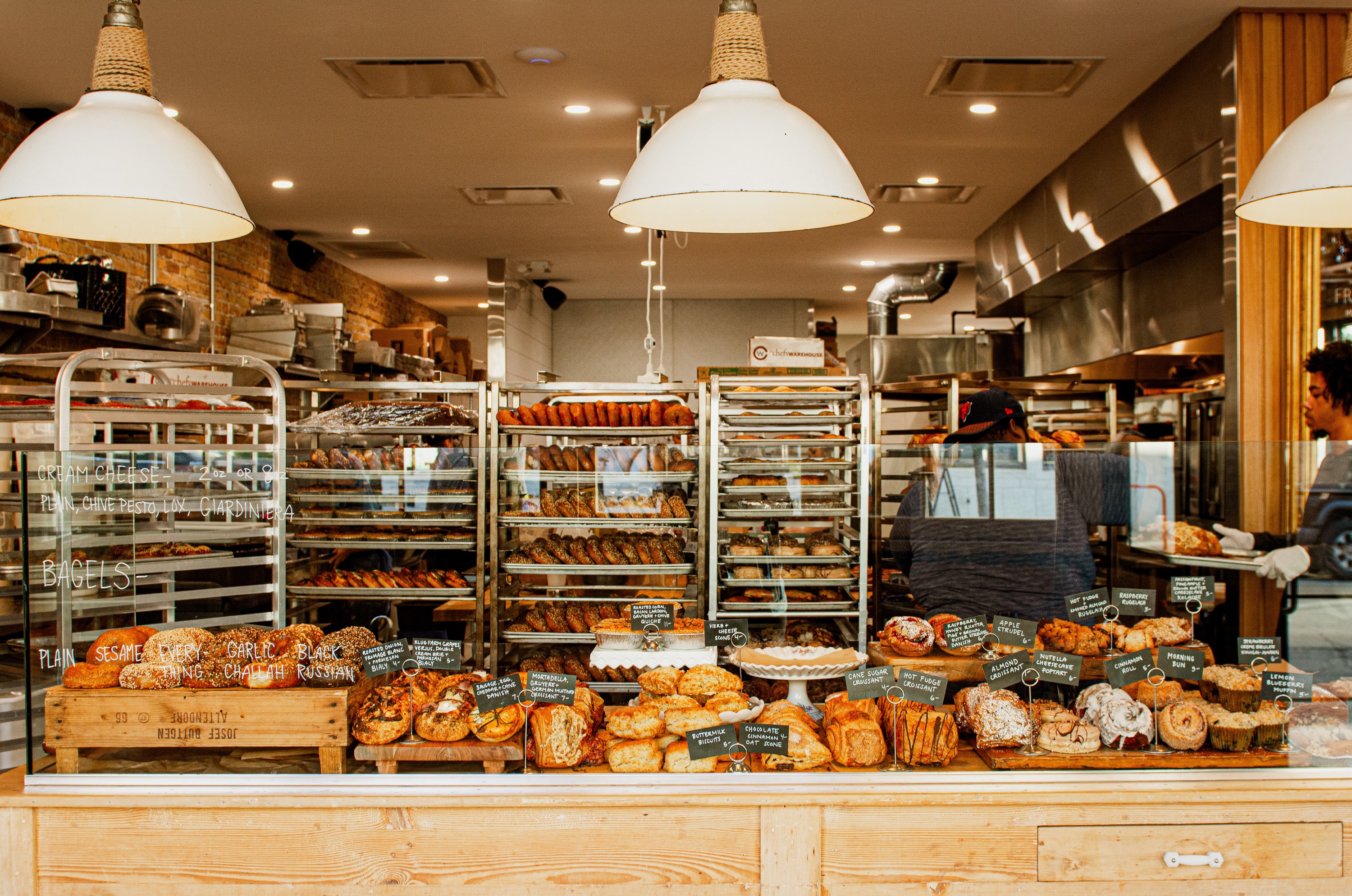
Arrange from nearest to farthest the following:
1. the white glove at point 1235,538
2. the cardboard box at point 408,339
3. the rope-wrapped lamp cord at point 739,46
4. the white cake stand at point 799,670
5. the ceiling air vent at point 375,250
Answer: the rope-wrapped lamp cord at point 739,46, the white cake stand at point 799,670, the white glove at point 1235,538, the ceiling air vent at point 375,250, the cardboard box at point 408,339

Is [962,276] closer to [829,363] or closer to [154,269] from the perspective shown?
[829,363]

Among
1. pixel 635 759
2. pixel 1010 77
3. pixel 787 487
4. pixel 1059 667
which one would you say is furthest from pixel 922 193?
pixel 635 759

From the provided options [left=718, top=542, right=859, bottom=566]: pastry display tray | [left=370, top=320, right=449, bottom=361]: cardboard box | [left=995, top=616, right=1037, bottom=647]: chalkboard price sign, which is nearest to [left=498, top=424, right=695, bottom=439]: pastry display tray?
[left=718, top=542, right=859, bottom=566]: pastry display tray

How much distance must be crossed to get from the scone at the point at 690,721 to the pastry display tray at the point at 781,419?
9.38 feet

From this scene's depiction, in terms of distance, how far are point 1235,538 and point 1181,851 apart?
847 millimetres

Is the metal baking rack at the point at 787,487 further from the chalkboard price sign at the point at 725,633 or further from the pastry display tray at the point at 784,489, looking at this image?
the chalkboard price sign at the point at 725,633

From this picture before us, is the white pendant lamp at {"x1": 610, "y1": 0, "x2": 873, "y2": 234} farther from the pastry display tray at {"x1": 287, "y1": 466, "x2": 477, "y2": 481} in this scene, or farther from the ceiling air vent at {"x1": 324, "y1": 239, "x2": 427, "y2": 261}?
the ceiling air vent at {"x1": 324, "y1": 239, "x2": 427, "y2": 261}

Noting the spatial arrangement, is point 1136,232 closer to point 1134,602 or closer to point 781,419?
point 781,419

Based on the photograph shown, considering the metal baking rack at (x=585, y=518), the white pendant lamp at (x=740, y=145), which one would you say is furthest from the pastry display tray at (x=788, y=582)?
the white pendant lamp at (x=740, y=145)

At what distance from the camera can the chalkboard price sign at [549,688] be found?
1.93 meters

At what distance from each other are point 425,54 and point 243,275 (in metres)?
3.23

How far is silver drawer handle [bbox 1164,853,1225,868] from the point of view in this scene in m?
1.86

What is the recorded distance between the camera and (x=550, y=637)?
14.1ft

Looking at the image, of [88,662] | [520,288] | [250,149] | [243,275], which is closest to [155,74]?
[250,149]
